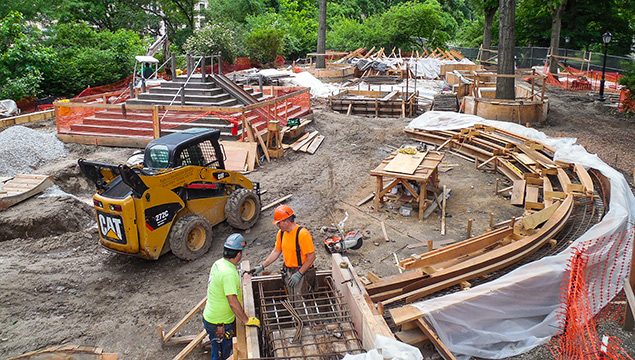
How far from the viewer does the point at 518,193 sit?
459 inches

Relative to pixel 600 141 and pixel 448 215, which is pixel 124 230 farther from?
pixel 600 141

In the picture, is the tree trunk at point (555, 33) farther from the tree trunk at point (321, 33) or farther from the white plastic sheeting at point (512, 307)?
the white plastic sheeting at point (512, 307)

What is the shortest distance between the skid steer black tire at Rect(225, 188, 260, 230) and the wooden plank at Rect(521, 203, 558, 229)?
16.6 ft

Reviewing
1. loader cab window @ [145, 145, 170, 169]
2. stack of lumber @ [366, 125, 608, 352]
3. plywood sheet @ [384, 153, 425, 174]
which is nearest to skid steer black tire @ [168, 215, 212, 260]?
loader cab window @ [145, 145, 170, 169]

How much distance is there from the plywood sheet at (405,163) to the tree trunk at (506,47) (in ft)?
31.5

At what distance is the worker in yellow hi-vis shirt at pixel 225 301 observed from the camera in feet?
17.0

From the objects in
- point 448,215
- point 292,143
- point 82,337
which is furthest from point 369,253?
point 292,143

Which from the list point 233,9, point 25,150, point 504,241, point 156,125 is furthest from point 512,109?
point 233,9

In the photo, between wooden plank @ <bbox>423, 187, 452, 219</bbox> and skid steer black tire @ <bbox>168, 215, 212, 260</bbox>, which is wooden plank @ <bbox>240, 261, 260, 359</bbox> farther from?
wooden plank @ <bbox>423, 187, 452, 219</bbox>

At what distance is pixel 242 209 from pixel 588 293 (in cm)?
622

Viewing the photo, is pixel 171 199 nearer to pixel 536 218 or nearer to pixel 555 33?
pixel 536 218

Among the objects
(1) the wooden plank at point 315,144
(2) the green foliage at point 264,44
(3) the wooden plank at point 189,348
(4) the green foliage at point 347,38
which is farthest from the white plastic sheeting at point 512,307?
(4) the green foliage at point 347,38

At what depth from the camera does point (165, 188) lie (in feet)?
27.5

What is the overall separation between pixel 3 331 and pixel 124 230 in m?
2.07
